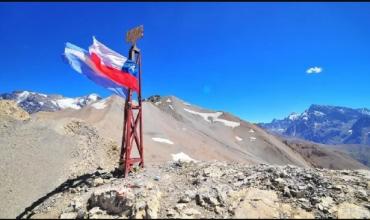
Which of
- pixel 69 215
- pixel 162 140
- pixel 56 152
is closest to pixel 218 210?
pixel 69 215

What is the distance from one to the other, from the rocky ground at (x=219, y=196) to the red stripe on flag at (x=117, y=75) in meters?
6.63

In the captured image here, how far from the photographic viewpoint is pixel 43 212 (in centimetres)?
1903

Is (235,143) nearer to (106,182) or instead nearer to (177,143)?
(177,143)

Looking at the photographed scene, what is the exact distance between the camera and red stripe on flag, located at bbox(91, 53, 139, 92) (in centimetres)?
2241

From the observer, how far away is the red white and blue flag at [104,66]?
21.6 metres

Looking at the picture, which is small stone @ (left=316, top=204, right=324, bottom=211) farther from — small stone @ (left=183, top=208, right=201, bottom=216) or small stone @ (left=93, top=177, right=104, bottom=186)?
small stone @ (left=93, top=177, right=104, bottom=186)

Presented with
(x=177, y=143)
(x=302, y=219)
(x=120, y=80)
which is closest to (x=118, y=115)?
(x=177, y=143)

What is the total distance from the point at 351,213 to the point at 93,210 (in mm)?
12435

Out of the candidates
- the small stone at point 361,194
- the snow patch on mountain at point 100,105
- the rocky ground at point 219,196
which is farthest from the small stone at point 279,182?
the snow patch on mountain at point 100,105

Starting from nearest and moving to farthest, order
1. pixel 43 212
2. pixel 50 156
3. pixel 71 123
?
1. pixel 43 212
2. pixel 50 156
3. pixel 71 123

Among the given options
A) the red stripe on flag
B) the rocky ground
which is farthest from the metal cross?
the rocky ground

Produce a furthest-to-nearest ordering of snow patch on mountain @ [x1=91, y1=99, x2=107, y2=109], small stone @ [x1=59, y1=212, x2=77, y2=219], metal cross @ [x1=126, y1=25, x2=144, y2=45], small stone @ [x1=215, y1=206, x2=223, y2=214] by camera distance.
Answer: snow patch on mountain @ [x1=91, y1=99, x2=107, y2=109] < metal cross @ [x1=126, y1=25, x2=144, y2=45] < small stone @ [x1=59, y1=212, x2=77, y2=219] < small stone @ [x1=215, y1=206, x2=223, y2=214]

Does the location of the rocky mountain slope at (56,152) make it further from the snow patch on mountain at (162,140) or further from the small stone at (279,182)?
the small stone at (279,182)

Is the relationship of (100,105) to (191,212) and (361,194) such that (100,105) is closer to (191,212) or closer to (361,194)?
(191,212)
